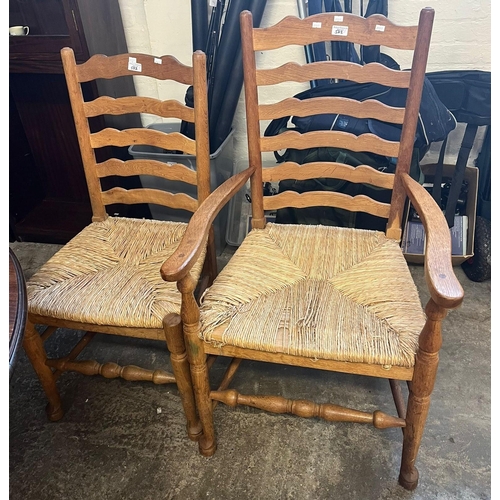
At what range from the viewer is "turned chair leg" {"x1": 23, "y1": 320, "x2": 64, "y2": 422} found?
3.90 feet

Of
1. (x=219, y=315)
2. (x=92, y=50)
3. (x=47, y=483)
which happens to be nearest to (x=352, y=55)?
(x=92, y=50)

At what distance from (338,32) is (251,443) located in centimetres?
122

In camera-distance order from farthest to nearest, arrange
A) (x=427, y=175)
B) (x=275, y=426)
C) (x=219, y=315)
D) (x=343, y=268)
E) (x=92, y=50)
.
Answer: (x=427, y=175)
(x=92, y=50)
(x=275, y=426)
(x=343, y=268)
(x=219, y=315)

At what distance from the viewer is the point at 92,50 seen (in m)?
1.65

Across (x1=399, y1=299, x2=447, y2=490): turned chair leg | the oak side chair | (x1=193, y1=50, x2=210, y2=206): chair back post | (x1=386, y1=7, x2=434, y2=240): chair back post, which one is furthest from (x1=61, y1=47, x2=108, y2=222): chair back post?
(x1=399, y1=299, x2=447, y2=490): turned chair leg

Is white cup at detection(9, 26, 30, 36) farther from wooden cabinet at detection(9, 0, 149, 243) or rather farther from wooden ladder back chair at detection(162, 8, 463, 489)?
wooden ladder back chair at detection(162, 8, 463, 489)

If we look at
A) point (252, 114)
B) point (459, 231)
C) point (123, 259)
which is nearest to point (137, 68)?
point (252, 114)

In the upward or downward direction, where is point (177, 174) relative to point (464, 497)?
upward

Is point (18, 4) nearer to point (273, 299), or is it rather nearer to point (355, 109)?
point (355, 109)

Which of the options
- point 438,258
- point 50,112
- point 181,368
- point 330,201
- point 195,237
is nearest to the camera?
point 438,258

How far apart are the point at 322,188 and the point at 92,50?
1.06 m

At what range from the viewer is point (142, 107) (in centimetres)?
130

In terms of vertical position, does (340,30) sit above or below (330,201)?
above

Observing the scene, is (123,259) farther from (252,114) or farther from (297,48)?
(297,48)
